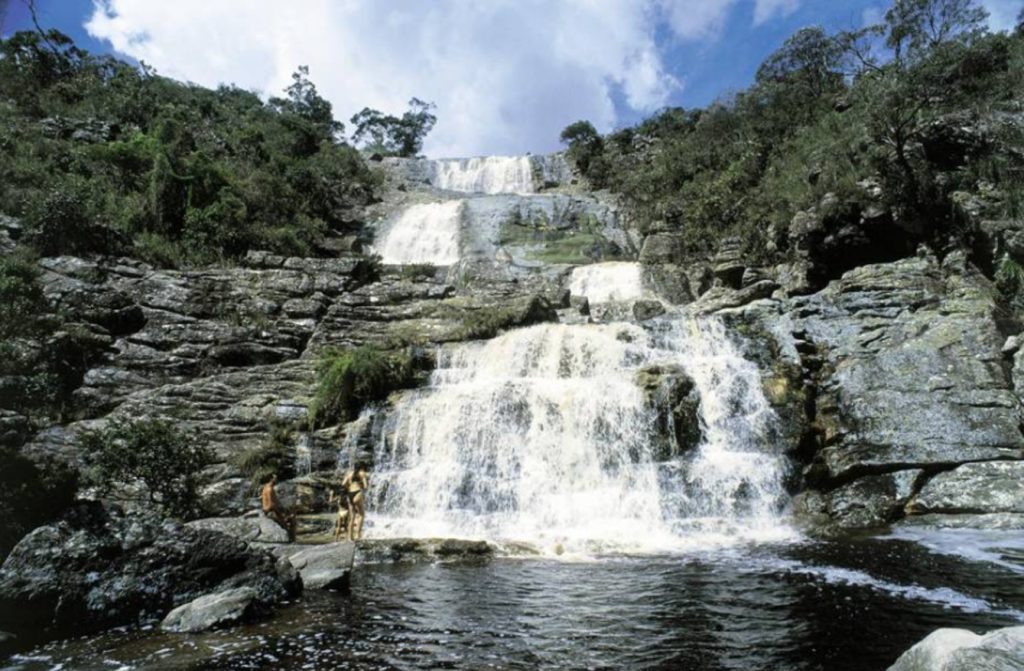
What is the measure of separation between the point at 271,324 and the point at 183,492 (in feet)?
26.5

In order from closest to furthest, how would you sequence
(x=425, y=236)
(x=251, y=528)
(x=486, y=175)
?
(x=251, y=528)
(x=425, y=236)
(x=486, y=175)

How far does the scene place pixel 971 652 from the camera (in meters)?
3.49

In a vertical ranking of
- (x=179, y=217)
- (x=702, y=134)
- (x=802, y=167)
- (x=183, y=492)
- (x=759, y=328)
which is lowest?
(x=183, y=492)

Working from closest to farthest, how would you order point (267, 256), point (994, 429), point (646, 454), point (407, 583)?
1. point (407, 583)
2. point (994, 429)
3. point (646, 454)
4. point (267, 256)

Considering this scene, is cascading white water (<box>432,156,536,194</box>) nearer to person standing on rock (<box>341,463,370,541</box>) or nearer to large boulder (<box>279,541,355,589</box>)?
person standing on rock (<box>341,463,370,541</box>)

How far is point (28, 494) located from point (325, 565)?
4.05 metres

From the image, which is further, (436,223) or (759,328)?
(436,223)

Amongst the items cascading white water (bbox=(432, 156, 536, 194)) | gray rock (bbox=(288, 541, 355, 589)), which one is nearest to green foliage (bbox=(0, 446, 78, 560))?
gray rock (bbox=(288, 541, 355, 589))

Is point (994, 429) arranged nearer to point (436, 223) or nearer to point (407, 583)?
point (407, 583)

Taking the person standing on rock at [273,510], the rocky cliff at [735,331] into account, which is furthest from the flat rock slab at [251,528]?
the rocky cliff at [735,331]

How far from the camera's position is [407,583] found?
30.5ft

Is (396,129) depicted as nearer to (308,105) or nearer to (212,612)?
(308,105)

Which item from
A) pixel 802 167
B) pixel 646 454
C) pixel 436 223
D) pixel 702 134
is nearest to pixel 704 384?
pixel 646 454

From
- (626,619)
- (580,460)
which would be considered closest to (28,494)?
(626,619)
